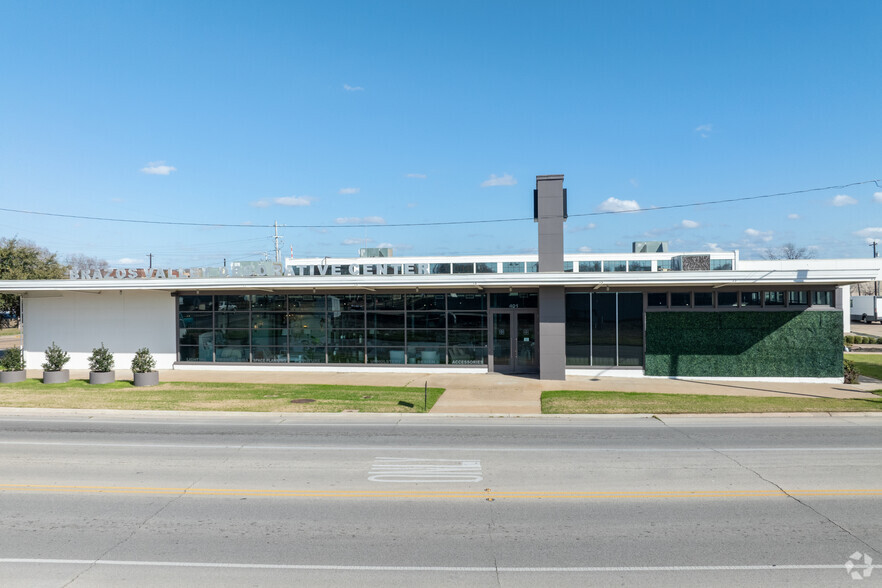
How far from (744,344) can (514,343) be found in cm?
904

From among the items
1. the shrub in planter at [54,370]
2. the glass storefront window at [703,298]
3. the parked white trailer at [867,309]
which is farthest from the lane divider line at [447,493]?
the parked white trailer at [867,309]

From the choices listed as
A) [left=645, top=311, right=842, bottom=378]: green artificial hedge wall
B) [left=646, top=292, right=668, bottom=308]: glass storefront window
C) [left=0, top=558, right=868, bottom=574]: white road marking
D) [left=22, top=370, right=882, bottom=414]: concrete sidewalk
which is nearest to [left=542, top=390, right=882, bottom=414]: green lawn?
[left=22, top=370, right=882, bottom=414]: concrete sidewalk

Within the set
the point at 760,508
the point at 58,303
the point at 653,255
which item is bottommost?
the point at 760,508

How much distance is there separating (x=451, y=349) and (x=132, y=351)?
48.5ft

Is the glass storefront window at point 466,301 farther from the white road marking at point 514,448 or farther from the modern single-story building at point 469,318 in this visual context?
the white road marking at point 514,448

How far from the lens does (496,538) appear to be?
7.74 meters

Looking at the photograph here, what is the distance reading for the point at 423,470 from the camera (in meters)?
11.0

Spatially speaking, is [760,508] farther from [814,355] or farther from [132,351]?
[132,351]

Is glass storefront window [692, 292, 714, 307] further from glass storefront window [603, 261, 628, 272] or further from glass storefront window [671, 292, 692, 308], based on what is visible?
glass storefront window [603, 261, 628, 272]

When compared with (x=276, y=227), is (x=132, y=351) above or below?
below

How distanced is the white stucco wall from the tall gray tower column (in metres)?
16.7

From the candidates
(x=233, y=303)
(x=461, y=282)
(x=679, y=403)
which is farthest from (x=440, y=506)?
(x=233, y=303)

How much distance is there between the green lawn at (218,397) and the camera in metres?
17.8

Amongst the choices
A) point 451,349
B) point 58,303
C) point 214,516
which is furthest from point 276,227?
point 214,516
